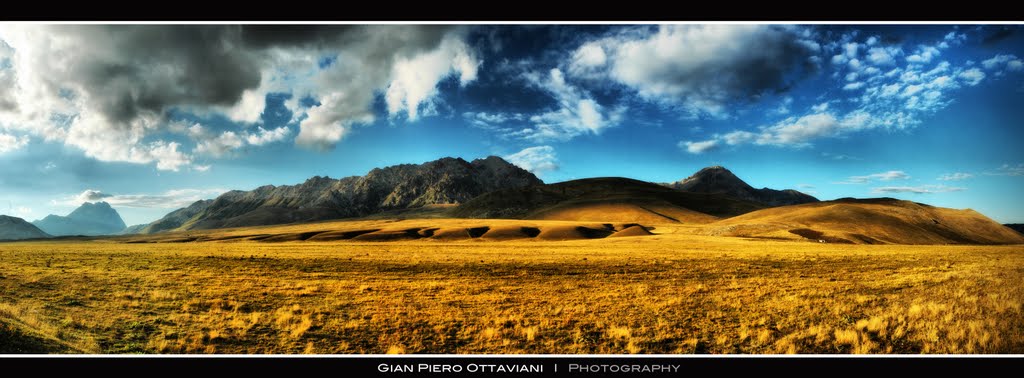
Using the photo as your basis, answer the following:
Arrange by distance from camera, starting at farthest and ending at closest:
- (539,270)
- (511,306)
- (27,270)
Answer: (539,270), (27,270), (511,306)

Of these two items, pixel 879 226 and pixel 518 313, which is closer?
pixel 518 313

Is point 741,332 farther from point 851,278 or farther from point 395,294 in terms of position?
point 851,278

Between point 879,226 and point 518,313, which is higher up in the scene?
point 879,226

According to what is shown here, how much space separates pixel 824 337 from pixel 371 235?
104m

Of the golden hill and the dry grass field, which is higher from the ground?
the golden hill

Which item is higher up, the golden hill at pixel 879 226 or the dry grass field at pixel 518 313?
the golden hill at pixel 879 226

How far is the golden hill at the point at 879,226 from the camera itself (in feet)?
257

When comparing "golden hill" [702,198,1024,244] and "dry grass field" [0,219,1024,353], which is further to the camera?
"golden hill" [702,198,1024,244]

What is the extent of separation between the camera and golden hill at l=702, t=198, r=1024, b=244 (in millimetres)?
78375

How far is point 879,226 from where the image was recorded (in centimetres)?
8850

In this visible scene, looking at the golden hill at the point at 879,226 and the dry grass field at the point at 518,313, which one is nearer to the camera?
the dry grass field at the point at 518,313

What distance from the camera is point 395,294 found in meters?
17.8
